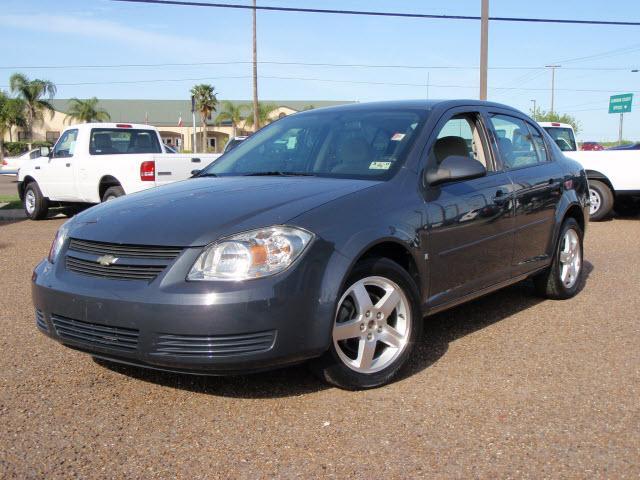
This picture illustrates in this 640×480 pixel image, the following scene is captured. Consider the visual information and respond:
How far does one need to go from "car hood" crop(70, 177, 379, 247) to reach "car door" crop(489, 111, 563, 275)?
163 centimetres

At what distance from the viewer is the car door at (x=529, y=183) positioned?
5227mm

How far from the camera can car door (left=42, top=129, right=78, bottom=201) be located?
13.0 meters

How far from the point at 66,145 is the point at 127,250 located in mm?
10617

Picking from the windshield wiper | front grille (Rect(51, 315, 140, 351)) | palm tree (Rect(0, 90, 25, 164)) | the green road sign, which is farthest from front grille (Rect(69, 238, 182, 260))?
palm tree (Rect(0, 90, 25, 164))

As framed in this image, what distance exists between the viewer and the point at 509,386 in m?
3.93

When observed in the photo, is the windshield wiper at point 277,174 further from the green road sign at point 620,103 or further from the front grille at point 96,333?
the green road sign at point 620,103

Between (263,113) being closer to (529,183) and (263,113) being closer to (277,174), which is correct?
(529,183)

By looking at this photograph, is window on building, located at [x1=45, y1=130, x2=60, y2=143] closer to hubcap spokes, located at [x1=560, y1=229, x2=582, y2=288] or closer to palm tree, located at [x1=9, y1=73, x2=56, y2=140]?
palm tree, located at [x1=9, y1=73, x2=56, y2=140]

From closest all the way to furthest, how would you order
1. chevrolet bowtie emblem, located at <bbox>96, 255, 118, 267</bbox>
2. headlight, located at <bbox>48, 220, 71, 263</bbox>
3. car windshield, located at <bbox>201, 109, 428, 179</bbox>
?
Answer: chevrolet bowtie emblem, located at <bbox>96, 255, 118, 267</bbox>, headlight, located at <bbox>48, 220, 71, 263</bbox>, car windshield, located at <bbox>201, 109, 428, 179</bbox>

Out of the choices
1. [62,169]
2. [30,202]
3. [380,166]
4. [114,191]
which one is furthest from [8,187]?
[380,166]

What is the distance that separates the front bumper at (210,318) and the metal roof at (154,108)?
218 ft

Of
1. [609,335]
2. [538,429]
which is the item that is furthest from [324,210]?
[609,335]

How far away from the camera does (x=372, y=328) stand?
385 centimetres

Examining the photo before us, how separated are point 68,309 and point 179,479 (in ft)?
3.85
